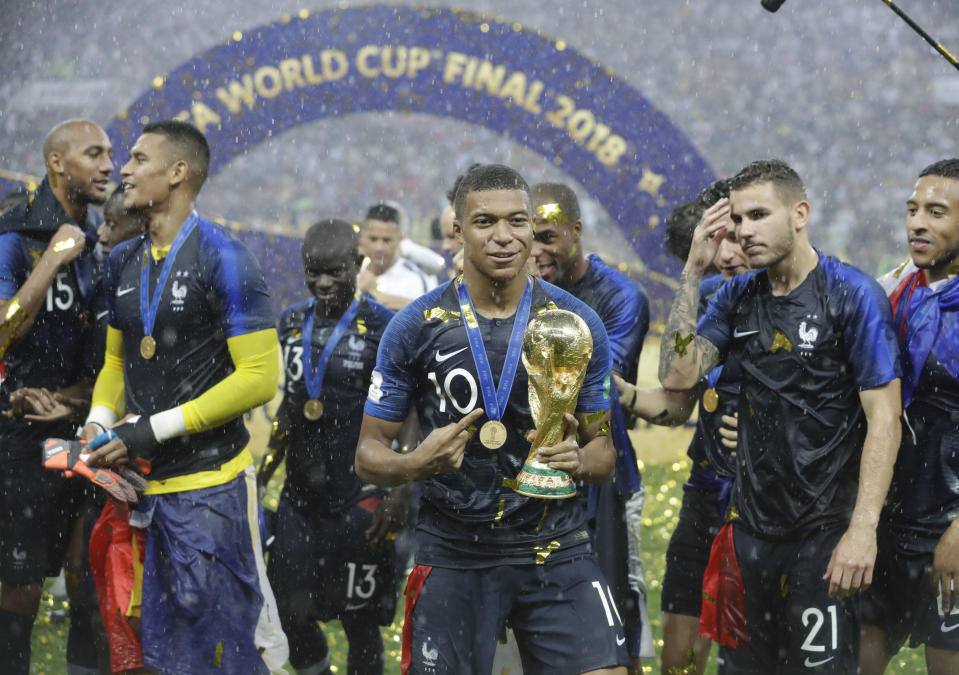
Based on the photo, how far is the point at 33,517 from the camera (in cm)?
496

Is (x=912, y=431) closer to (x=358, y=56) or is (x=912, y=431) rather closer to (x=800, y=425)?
(x=800, y=425)

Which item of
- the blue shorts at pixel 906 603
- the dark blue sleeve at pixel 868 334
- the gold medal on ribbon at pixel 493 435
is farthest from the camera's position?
the blue shorts at pixel 906 603

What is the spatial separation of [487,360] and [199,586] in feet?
4.90

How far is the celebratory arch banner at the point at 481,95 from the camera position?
1070cm

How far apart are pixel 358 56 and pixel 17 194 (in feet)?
15.0

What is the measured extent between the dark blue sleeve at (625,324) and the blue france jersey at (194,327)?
1383 millimetres

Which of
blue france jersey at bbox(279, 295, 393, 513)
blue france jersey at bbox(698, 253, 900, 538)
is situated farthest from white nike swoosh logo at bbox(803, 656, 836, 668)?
blue france jersey at bbox(279, 295, 393, 513)

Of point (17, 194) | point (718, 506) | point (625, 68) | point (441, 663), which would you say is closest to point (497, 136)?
point (625, 68)

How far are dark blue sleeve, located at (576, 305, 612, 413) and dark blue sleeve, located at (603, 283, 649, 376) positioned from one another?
3.81 feet

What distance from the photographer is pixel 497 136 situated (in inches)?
443

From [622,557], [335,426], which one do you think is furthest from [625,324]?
[335,426]

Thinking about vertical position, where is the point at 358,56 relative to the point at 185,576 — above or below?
above

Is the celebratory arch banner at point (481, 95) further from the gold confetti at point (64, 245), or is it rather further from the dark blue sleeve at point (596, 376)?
the dark blue sleeve at point (596, 376)

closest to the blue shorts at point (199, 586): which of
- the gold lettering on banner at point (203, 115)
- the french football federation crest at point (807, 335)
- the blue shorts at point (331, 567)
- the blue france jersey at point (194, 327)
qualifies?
the blue france jersey at point (194, 327)
